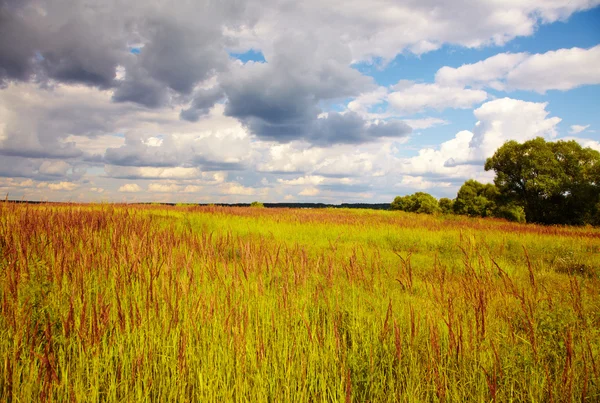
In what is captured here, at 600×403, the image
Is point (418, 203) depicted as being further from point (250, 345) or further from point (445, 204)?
point (250, 345)

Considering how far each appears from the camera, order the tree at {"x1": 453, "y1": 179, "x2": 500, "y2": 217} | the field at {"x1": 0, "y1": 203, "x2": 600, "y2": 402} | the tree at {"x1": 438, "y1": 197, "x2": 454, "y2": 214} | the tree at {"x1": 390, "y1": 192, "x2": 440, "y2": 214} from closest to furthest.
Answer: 1. the field at {"x1": 0, "y1": 203, "x2": 600, "y2": 402}
2. the tree at {"x1": 453, "y1": 179, "x2": 500, "y2": 217}
3. the tree at {"x1": 390, "y1": 192, "x2": 440, "y2": 214}
4. the tree at {"x1": 438, "y1": 197, "x2": 454, "y2": 214}

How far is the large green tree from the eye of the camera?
27.0 metres

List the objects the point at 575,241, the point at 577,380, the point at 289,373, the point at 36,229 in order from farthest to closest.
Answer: the point at 575,241 → the point at 36,229 → the point at 577,380 → the point at 289,373

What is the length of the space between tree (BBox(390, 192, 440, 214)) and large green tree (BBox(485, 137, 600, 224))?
31.2 ft

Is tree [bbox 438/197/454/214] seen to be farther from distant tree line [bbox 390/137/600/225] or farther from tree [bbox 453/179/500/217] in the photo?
distant tree line [bbox 390/137/600/225]

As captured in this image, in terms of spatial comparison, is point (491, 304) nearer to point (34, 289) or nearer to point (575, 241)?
point (34, 289)

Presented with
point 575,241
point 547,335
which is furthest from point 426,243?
point 547,335

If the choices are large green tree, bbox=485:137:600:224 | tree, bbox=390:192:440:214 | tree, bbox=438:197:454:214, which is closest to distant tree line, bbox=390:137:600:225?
large green tree, bbox=485:137:600:224

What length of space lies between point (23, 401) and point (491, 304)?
478 centimetres

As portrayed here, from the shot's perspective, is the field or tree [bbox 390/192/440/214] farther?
tree [bbox 390/192/440/214]

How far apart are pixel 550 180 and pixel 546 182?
397 mm

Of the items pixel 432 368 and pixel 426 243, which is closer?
pixel 432 368

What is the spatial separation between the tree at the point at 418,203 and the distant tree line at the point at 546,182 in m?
8.01

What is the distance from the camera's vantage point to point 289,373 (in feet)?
7.29
